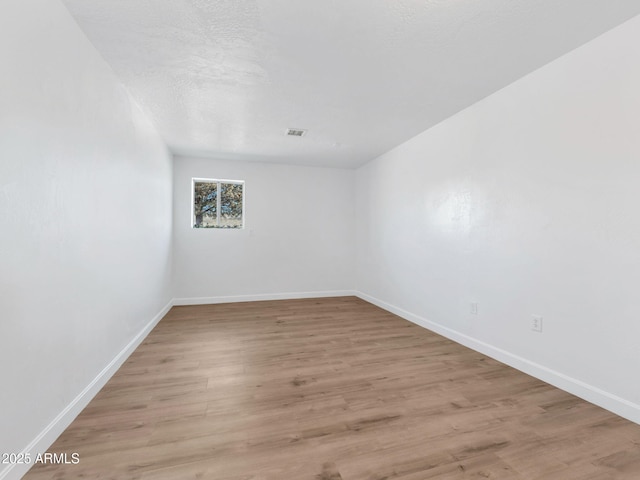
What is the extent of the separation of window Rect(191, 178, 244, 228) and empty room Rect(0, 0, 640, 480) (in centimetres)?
142

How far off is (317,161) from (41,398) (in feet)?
14.9

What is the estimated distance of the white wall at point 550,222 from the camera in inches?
72.6

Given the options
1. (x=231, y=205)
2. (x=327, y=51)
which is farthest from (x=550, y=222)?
(x=231, y=205)

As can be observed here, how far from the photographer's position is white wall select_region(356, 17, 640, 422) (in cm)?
184

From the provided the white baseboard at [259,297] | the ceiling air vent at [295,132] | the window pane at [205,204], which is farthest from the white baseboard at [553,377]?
the window pane at [205,204]

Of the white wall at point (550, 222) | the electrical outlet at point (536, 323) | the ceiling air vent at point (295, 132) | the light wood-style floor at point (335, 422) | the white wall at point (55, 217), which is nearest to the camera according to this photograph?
the white wall at point (55, 217)

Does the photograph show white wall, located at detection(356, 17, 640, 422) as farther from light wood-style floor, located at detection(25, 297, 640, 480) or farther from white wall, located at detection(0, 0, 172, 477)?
white wall, located at detection(0, 0, 172, 477)

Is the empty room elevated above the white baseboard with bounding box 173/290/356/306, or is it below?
above

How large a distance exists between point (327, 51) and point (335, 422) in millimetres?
2488

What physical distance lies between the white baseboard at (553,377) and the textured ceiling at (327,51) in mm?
Result: 2373

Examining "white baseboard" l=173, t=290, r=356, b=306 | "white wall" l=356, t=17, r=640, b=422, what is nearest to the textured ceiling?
"white wall" l=356, t=17, r=640, b=422

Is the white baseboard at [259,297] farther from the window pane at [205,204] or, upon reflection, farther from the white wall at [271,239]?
the window pane at [205,204]

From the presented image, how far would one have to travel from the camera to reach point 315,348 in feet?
9.66

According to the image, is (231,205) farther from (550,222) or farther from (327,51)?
(550,222)
